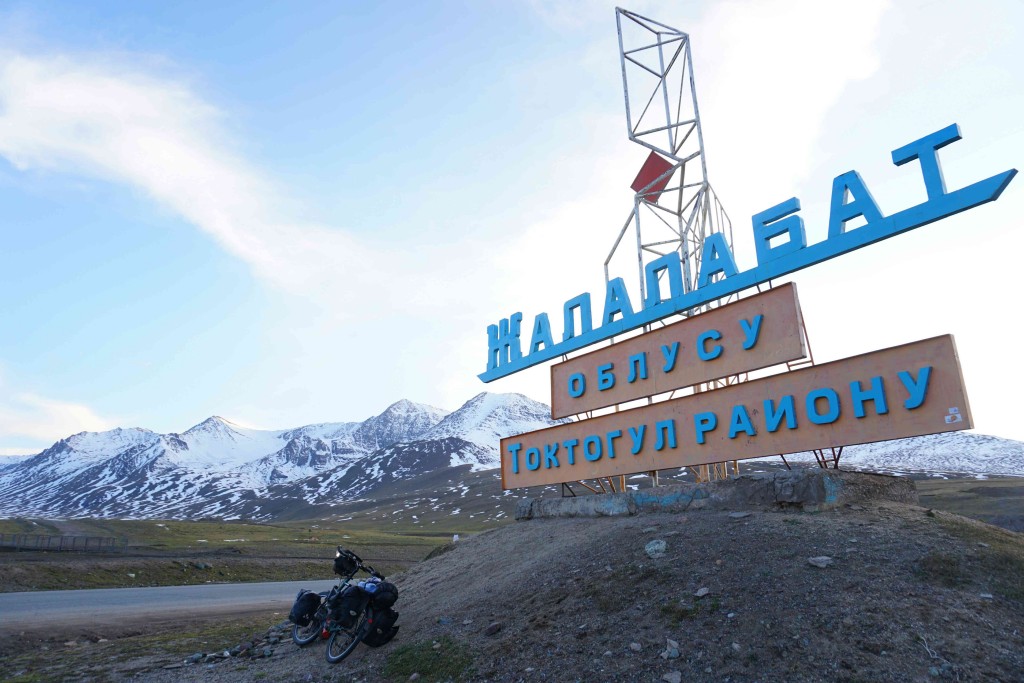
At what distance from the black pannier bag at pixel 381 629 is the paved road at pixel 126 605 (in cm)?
1285

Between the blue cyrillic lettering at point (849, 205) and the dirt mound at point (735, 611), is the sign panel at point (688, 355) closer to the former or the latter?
the blue cyrillic lettering at point (849, 205)

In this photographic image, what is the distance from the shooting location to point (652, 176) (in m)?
22.1

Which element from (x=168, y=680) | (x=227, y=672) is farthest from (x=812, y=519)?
(x=168, y=680)

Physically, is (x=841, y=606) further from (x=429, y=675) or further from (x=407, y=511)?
(x=407, y=511)

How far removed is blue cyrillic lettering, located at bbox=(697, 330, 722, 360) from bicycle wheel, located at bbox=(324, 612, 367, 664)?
30.2 ft

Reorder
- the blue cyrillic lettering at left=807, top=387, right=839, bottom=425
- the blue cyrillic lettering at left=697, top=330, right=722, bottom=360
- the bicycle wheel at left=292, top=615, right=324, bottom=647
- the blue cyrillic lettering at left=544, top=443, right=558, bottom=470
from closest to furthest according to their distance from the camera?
1. the bicycle wheel at left=292, top=615, right=324, bottom=647
2. the blue cyrillic lettering at left=807, top=387, right=839, bottom=425
3. the blue cyrillic lettering at left=697, top=330, right=722, bottom=360
4. the blue cyrillic lettering at left=544, top=443, right=558, bottom=470

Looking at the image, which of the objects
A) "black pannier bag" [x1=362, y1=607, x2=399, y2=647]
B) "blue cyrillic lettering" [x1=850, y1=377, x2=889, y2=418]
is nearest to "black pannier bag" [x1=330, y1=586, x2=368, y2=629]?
"black pannier bag" [x1=362, y1=607, x2=399, y2=647]

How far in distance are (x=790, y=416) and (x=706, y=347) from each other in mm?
2705

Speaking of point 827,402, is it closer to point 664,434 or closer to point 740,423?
point 740,423

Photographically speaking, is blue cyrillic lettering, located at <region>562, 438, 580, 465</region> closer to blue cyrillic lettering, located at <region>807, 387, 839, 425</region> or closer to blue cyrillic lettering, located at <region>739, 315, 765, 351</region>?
blue cyrillic lettering, located at <region>739, 315, 765, 351</region>

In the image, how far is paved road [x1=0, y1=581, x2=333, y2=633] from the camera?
64.6ft

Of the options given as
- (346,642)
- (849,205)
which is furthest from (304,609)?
(849,205)

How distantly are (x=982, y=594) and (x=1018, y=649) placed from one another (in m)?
1.19

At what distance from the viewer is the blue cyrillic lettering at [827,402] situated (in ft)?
40.5
